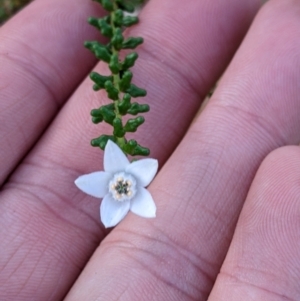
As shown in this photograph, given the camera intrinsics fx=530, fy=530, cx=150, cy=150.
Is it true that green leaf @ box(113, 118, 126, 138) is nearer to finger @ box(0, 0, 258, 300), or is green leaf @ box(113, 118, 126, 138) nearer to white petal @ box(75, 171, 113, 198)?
white petal @ box(75, 171, 113, 198)

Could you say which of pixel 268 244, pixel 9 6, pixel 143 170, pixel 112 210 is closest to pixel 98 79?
pixel 143 170

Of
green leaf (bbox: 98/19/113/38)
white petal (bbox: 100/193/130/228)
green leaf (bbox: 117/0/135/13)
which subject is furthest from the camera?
green leaf (bbox: 117/0/135/13)

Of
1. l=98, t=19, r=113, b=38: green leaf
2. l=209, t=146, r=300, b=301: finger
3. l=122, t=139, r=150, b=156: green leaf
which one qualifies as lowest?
l=209, t=146, r=300, b=301: finger

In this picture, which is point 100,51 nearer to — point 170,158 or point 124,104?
point 124,104

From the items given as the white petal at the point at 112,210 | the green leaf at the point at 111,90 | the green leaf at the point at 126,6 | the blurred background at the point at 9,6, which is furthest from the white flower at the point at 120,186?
the blurred background at the point at 9,6

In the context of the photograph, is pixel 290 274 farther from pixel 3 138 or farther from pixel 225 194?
pixel 3 138

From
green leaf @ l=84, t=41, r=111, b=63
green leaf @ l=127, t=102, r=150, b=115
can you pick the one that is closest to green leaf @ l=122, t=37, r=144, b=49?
green leaf @ l=84, t=41, r=111, b=63
